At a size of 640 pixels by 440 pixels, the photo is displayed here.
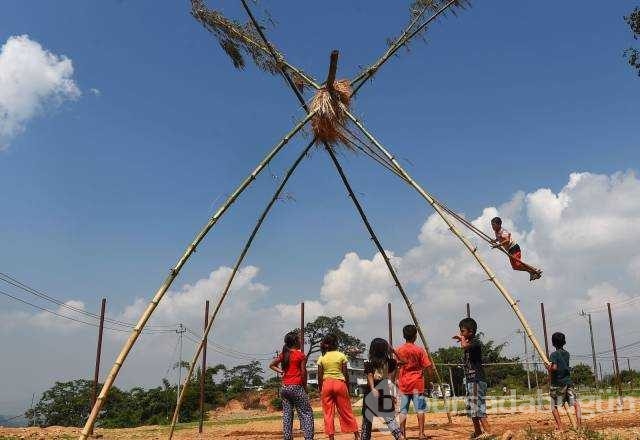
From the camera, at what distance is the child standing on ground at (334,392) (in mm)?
6953

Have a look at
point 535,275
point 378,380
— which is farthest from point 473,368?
point 535,275

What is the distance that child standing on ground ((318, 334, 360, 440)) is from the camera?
695 centimetres

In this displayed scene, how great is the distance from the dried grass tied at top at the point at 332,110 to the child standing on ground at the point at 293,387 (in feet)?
10.7

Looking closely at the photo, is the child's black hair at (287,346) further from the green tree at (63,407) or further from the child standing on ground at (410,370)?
the green tree at (63,407)

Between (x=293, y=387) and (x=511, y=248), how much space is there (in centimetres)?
386

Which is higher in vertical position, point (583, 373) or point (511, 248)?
point (511, 248)

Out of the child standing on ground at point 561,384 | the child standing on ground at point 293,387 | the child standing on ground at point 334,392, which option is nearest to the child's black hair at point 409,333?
the child standing on ground at point 334,392

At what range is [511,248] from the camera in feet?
27.3

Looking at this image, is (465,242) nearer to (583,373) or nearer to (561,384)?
(561,384)

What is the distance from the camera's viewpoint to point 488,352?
58531 millimetres

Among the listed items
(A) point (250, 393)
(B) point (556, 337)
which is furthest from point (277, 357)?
(A) point (250, 393)

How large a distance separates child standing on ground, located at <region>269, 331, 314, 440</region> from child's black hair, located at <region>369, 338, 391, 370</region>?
119 cm

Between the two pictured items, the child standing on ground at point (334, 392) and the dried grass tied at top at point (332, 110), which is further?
the dried grass tied at top at point (332, 110)

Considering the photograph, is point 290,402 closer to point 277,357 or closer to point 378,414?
point 277,357
